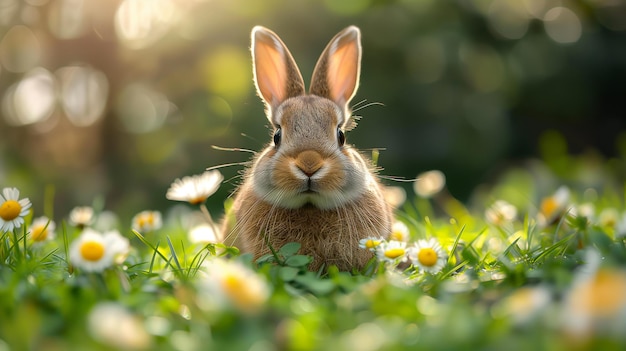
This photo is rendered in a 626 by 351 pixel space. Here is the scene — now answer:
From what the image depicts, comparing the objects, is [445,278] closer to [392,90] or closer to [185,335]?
[185,335]

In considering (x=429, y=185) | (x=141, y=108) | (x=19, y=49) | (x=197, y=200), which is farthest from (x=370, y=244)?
(x=19, y=49)

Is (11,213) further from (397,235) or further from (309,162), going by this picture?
(397,235)

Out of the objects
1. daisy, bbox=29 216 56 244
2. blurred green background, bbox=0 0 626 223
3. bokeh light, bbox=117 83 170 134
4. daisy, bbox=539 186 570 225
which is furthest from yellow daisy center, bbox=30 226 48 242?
bokeh light, bbox=117 83 170 134

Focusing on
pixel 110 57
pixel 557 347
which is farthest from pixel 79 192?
pixel 557 347

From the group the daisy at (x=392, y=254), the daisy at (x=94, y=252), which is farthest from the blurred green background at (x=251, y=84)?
the daisy at (x=94, y=252)

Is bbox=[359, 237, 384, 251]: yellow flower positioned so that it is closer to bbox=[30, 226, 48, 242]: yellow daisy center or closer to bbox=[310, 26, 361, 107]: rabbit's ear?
bbox=[310, 26, 361, 107]: rabbit's ear

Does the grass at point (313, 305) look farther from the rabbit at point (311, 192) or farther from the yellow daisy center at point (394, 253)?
the rabbit at point (311, 192)
